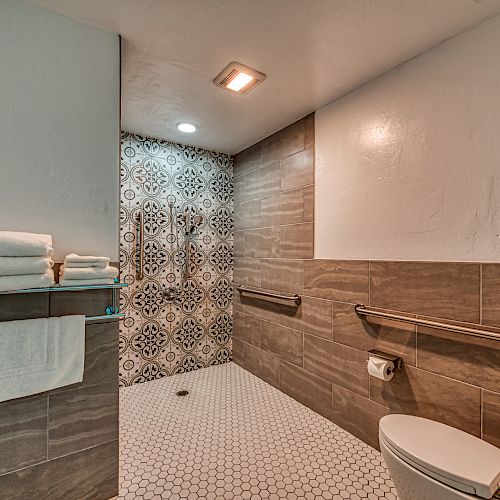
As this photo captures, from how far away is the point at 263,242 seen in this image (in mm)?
2762

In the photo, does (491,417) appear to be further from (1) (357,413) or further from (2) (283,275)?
(2) (283,275)

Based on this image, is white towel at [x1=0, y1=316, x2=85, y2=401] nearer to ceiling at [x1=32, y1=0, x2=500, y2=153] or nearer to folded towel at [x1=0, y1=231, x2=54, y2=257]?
folded towel at [x1=0, y1=231, x2=54, y2=257]

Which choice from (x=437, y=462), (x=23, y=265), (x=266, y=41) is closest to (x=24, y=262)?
(x=23, y=265)

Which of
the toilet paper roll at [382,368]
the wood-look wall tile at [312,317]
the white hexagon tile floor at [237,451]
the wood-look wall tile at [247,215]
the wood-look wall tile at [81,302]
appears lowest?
the white hexagon tile floor at [237,451]

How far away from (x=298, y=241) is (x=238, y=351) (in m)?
1.41

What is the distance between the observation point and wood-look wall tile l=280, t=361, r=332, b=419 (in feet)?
6.95

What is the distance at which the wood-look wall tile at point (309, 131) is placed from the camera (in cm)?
227

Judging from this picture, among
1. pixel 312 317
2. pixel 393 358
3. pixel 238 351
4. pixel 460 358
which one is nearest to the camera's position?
pixel 460 358

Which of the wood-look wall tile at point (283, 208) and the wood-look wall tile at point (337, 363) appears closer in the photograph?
the wood-look wall tile at point (337, 363)

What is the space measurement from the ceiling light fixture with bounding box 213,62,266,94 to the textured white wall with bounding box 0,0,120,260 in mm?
598

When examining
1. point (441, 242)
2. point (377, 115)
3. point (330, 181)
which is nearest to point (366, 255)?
point (441, 242)

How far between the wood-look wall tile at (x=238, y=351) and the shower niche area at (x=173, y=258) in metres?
0.06

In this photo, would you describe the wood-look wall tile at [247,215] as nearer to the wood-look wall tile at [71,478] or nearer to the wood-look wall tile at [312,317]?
the wood-look wall tile at [312,317]

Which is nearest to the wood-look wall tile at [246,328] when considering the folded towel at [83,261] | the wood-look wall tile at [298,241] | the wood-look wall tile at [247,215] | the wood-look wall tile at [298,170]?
the wood-look wall tile at [298,241]
